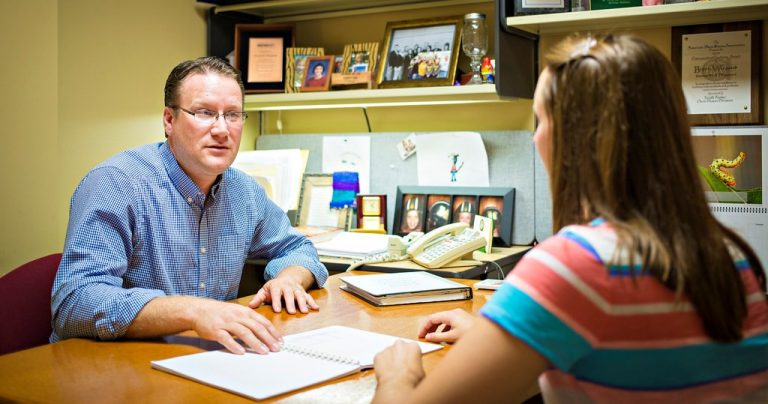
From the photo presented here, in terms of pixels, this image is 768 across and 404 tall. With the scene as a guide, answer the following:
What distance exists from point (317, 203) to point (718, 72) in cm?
153

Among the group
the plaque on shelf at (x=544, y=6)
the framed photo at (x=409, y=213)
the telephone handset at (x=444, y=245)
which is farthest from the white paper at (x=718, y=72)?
the framed photo at (x=409, y=213)

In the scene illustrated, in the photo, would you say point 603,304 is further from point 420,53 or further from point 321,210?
point 321,210

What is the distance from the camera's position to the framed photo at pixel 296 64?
9.82 feet

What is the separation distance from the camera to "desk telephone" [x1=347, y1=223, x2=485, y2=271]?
89.9 inches

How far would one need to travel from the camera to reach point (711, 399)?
0.88m

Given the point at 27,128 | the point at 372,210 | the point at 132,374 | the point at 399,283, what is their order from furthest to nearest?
the point at 372,210 < the point at 27,128 < the point at 399,283 < the point at 132,374

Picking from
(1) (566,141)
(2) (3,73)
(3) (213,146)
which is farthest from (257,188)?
(1) (566,141)

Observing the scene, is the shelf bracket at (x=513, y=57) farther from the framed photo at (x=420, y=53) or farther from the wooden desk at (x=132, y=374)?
the wooden desk at (x=132, y=374)

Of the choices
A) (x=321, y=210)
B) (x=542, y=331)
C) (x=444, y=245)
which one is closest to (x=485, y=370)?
(x=542, y=331)

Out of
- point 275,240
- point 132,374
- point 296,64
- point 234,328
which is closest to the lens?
point 132,374

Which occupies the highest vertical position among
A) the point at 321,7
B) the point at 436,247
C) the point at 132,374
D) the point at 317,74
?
the point at 321,7

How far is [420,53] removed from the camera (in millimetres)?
2773

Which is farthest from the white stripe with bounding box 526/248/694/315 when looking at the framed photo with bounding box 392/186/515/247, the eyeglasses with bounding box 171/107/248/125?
the framed photo with bounding box 392/186/515/247

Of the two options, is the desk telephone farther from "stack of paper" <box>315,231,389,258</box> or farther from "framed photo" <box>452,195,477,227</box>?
"framed photo" <box>452,195,477,227</box>
